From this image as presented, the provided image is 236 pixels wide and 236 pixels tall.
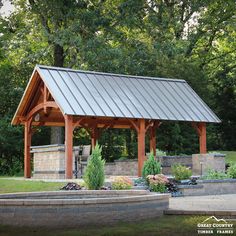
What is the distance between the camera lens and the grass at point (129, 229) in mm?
8938

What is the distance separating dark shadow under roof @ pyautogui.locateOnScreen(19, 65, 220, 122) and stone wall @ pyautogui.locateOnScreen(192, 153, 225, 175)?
1.65 metres

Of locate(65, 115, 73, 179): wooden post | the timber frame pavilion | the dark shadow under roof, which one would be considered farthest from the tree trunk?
locate(65, 115, 73, 179): wooden post

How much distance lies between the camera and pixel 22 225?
9.66 m

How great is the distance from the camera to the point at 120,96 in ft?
71.3

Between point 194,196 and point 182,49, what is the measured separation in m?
18.4

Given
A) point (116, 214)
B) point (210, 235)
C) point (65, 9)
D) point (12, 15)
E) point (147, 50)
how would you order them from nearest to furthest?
point (210, 235)
point (116, 214)
point (65, 9)
point (147, 50)
point (12, 15)

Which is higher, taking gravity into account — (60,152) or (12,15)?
(12,15)

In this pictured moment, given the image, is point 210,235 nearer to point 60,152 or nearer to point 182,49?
point 60,152

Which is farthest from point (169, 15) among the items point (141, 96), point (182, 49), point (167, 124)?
point (141, 96)

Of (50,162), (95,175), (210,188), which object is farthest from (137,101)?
(95,175)

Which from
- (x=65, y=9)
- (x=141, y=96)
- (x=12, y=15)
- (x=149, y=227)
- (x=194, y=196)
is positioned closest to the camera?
(x=149, y=227)

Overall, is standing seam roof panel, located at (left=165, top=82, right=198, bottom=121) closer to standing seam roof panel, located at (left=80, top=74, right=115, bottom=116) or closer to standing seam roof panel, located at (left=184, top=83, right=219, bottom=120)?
standing seam roof panel, located at (left=184, top=83, right=219, bottom=120)

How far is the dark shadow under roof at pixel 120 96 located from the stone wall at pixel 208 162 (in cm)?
165

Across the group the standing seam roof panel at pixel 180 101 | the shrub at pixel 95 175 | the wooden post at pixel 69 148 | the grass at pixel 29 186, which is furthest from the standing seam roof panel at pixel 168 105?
the shrub at pixel 95 175
